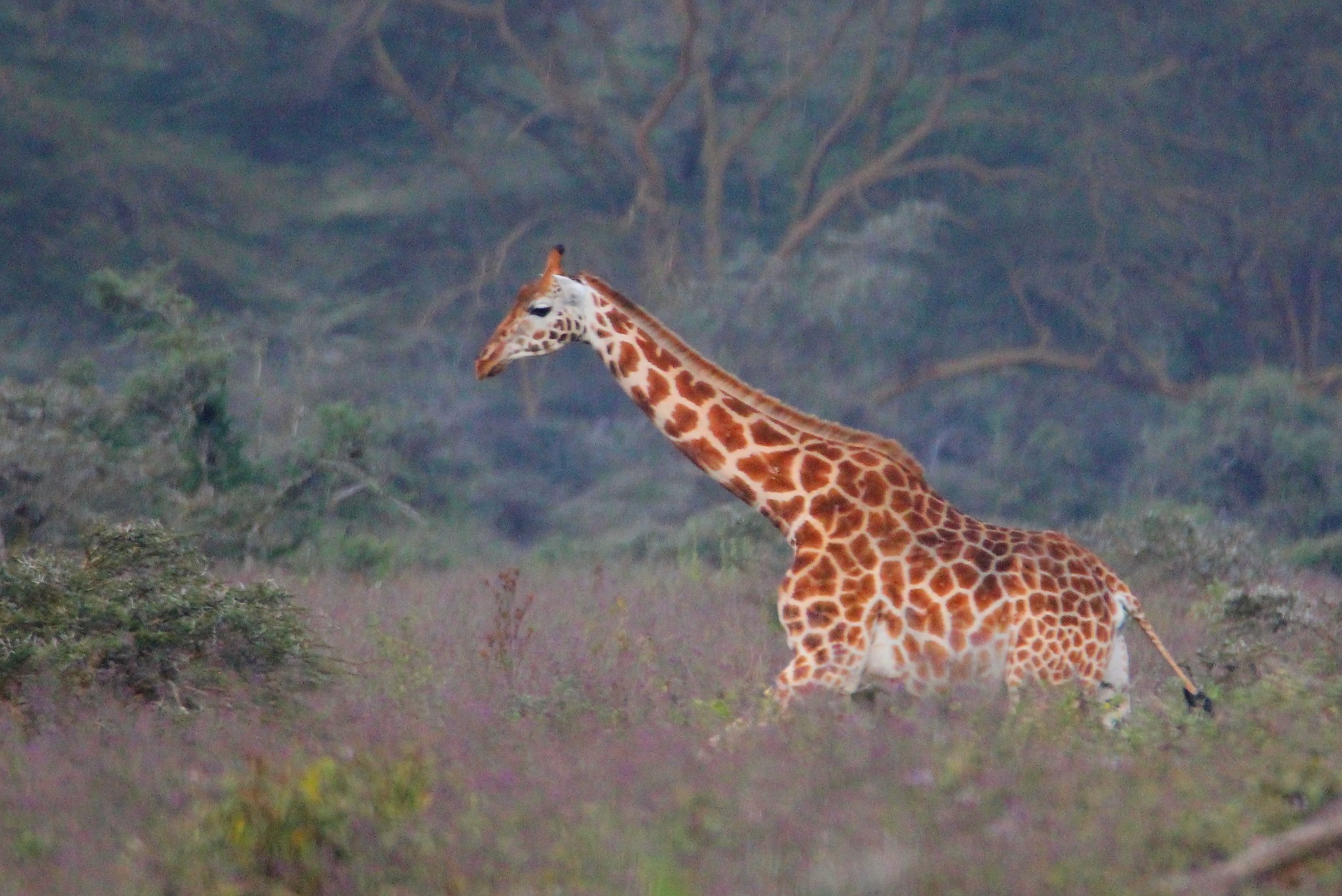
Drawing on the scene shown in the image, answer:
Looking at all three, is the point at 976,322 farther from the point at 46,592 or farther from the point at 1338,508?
the point at 46,592

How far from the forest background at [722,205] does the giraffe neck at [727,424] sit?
1501 centimetres

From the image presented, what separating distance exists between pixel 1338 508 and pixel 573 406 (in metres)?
10.8

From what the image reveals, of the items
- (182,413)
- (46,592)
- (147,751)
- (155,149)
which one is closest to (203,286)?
(155,149)

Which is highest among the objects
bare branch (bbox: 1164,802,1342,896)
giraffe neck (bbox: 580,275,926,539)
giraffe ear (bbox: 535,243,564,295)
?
giraffe ear (bbox: 535,243,564,295)

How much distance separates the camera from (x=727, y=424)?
22.8 ft

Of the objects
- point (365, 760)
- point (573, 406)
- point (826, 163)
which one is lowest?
point (573, 406)

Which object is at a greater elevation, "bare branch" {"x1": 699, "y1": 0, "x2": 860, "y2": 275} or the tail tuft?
"bare branch" {"x1": 699, "y1": 0, "x2": 860, "y2": 275}

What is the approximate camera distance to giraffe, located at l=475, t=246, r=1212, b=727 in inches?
251

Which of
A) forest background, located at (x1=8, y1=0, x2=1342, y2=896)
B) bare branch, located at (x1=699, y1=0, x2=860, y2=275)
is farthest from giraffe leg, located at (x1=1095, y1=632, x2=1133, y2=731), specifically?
bare branch, located at (x1=699, y1=0, x2=860, y2=275)

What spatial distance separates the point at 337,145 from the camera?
1028 inches

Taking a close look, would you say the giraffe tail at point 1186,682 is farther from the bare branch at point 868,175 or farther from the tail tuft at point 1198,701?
the bare branch at point 868,175

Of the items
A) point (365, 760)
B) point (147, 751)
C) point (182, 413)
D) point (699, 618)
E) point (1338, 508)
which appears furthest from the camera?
point (1338, 508)

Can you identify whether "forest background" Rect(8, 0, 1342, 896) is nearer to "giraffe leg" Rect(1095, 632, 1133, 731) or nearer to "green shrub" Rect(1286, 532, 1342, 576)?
"green shrub" Rect(1286, 532, 1342, 576)

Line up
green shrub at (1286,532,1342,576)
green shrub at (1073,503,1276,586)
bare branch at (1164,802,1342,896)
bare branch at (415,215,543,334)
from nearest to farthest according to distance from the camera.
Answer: bare branch at (1164,802,1342,896), green shrub at (1073,503,1276,586), green shrub at (1286,532,1342,576), bare branch at (415,215,543,334)
